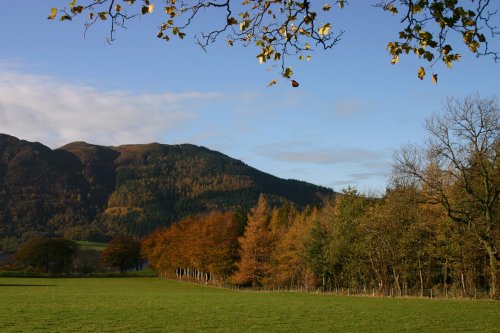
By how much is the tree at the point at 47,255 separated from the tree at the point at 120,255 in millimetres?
9443

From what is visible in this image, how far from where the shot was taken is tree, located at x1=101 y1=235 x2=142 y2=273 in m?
143

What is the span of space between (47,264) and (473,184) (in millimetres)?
119418

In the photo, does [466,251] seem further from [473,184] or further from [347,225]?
[347,225]

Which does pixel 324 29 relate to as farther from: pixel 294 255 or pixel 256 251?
pixel 256 251

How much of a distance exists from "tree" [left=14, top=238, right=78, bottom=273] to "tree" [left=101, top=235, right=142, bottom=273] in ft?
31.0

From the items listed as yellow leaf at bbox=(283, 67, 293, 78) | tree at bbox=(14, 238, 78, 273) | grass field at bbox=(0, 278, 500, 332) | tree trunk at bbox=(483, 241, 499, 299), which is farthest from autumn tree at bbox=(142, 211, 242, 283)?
yellow leaf at bbox=(283, 67, 293, 78)

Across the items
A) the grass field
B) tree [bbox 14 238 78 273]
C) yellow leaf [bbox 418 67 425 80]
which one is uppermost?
yellow leaf [bbox 418 67 425 80]

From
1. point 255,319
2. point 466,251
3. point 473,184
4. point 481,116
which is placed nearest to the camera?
point 255,319

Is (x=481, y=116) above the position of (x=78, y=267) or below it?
above

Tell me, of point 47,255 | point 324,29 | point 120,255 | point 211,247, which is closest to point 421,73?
point 324,29

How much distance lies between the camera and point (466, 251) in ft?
158

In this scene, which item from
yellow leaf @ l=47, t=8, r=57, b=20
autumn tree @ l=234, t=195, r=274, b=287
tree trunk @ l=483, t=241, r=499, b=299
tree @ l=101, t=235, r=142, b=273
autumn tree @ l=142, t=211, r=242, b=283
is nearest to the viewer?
yellow leaf @ l=47, t=8, r=57, b=20

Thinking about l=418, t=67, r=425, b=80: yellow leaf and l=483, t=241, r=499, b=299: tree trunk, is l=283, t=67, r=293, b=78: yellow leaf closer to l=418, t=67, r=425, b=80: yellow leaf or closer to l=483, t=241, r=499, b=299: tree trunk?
l=418, t=67, r=425, b=80: yellow leaf

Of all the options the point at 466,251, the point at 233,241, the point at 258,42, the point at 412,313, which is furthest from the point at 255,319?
the point at 233,241
